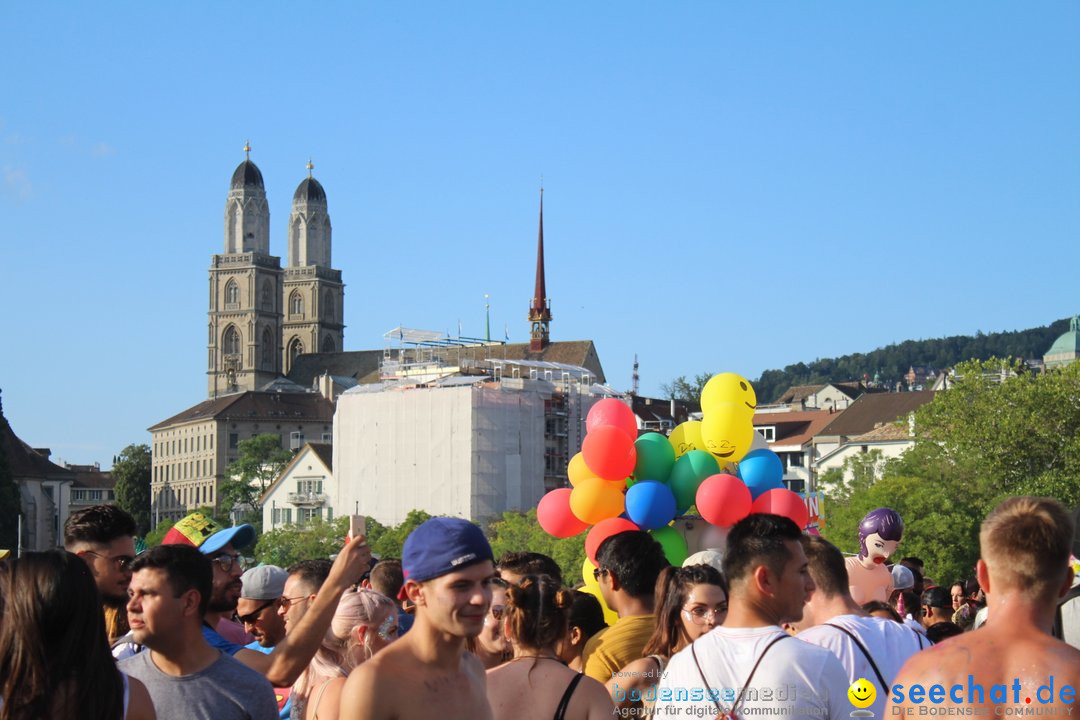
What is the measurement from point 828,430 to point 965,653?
97723 mm

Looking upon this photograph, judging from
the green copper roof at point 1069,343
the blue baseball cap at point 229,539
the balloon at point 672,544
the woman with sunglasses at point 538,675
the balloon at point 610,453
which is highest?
the green copper roof at point 1069,343

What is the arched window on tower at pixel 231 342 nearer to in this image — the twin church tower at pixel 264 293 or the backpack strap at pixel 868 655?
the twin church tower at pixel 264 293

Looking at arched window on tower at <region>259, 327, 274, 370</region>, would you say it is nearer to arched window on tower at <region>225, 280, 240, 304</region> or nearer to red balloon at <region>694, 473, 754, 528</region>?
arched window on tower at <region>225, 280, 240, 304</region>

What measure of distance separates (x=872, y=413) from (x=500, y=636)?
9617 centimetres

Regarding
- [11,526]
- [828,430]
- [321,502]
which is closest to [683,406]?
[828,430]

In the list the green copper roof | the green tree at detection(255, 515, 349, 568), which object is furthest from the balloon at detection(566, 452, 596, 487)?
the green copper roof

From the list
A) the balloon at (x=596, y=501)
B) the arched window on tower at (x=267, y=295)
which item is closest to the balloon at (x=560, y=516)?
the balloon at (x=596, y=501)

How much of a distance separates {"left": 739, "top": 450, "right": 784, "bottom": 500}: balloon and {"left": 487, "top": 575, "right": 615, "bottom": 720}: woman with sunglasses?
11418 millimetres

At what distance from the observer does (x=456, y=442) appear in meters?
90.8

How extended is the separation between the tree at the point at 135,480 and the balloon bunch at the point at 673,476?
132 metres

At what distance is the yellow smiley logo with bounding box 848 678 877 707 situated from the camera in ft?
19.6

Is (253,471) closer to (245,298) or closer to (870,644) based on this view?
(245,298)

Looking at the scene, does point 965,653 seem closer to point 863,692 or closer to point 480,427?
point 863,692

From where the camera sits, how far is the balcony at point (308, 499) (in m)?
106
